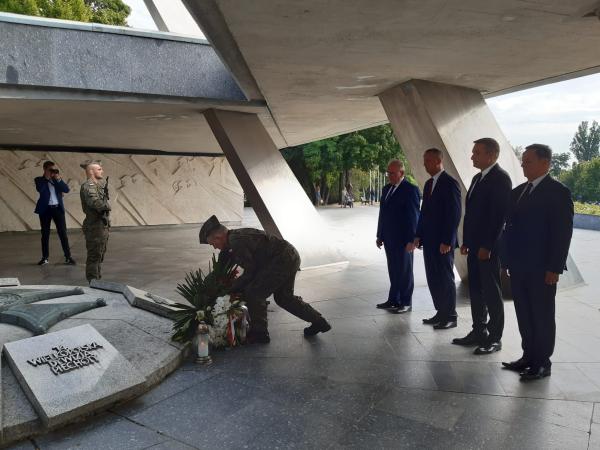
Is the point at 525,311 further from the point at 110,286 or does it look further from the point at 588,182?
the point at 588,182

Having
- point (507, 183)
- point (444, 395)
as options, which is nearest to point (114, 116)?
point (507, 183)

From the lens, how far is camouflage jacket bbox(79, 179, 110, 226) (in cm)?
636

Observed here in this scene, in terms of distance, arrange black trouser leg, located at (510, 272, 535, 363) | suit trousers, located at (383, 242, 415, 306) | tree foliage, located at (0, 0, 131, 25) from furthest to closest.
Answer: tree foliage, located at (0, 0, 131, 25) < suit trousers, located at (383, 242, 415, 306) < black trouser leg, located at (510, 272, 535, 363)

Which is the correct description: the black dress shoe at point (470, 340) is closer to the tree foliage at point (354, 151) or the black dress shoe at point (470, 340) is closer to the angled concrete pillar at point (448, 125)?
the angled concrete pillar at point (448, 125)

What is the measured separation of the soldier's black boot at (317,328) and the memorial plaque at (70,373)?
179cm

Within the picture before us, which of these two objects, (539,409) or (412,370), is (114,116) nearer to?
(412,370)

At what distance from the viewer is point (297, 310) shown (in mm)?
4762

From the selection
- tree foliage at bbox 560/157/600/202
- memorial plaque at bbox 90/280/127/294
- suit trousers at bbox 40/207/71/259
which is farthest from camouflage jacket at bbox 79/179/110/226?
tree foliage at bbox 560/157/600/202

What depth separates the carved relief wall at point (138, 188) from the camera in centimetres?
1464

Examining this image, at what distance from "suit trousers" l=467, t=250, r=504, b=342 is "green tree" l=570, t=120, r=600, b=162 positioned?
6501 centimetres

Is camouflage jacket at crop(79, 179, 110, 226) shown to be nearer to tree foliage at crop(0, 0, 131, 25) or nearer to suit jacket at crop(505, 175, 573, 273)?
suit jacket at crop(505, 175, 573, 273)

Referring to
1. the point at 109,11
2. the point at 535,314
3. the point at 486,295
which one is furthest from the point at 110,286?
the point at 109,11

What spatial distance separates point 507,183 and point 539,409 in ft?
6.05

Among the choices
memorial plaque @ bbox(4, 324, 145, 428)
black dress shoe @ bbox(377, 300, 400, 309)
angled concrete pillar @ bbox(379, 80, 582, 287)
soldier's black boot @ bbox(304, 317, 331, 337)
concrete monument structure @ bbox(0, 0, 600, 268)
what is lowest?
black dress shoe @ bbox(377, 300, 400, 309)
